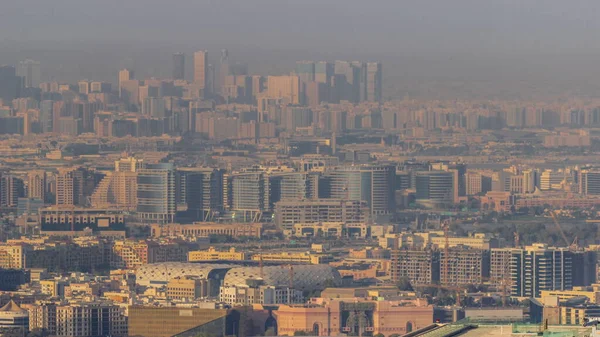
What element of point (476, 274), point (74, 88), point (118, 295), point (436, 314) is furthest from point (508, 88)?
point (436, 314)

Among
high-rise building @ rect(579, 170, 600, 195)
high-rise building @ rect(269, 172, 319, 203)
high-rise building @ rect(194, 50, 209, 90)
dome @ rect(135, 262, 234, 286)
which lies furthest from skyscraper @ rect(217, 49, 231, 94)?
dome @ rect(135, 262, 234, 286)

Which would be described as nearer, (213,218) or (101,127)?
(213,218)

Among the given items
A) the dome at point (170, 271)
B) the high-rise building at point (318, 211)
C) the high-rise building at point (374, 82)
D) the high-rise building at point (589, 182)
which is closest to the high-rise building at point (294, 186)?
the high-rise building at point (318, 211)

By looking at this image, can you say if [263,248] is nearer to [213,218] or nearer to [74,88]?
[213,218]

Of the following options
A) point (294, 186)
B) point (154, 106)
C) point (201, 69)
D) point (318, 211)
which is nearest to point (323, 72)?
point (201, 69)

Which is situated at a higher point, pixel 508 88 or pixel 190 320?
pixel 508 88

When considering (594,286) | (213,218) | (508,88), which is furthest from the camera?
(508,88)
